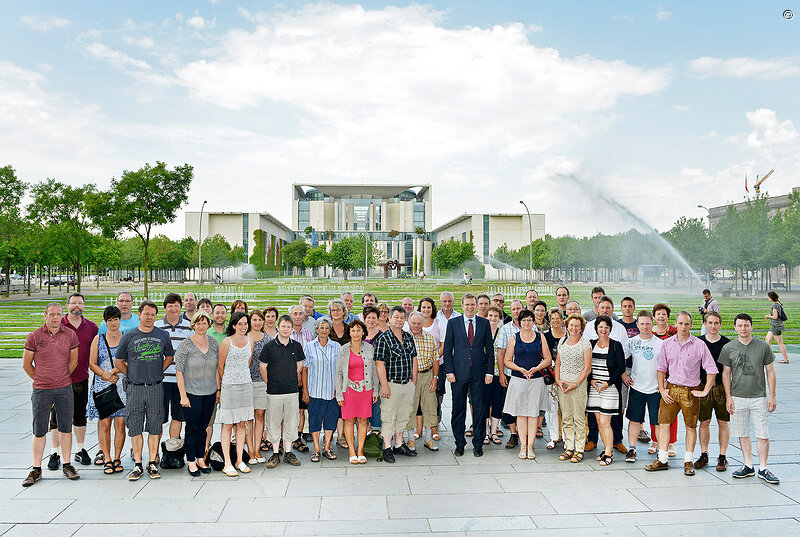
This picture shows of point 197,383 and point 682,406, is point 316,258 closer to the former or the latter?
point 197,383

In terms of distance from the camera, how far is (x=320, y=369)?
6922mm

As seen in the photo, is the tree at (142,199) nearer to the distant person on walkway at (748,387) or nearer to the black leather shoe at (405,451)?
the black leather shoe at (405,451)

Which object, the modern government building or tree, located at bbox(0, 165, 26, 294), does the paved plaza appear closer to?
tree, located at bbox(0, 165, 26, 294)

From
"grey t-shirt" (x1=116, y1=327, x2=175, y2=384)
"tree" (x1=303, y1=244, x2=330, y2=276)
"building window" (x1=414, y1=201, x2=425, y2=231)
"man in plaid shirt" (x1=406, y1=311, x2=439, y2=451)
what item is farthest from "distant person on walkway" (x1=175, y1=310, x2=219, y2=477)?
"building window" (x1=414, y1=201, x2=425, y2=231)

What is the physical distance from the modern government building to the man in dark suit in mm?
99833

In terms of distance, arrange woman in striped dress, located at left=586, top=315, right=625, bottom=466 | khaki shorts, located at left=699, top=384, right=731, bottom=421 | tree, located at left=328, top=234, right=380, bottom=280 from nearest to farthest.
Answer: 1. khaki shorts, located at left=699, top=384, right=731, bottom=421
2. woman in striped dress, located at left=586, top=315, right=625, bottom=466
3. tree, located at left=328, top=234, right=380, bottom=280

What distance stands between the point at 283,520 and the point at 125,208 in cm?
2711

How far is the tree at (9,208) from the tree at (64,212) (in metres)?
0.88

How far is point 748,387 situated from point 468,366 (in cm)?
305

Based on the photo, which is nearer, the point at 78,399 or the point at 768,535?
the point at 768,535

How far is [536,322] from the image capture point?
7.61 meters

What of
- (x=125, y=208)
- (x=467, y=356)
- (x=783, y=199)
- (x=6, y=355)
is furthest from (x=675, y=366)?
(x=783, y=199)

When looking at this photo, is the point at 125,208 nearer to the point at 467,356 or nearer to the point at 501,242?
the point at 467,356

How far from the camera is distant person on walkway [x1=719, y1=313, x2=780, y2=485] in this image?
5.91 metres
